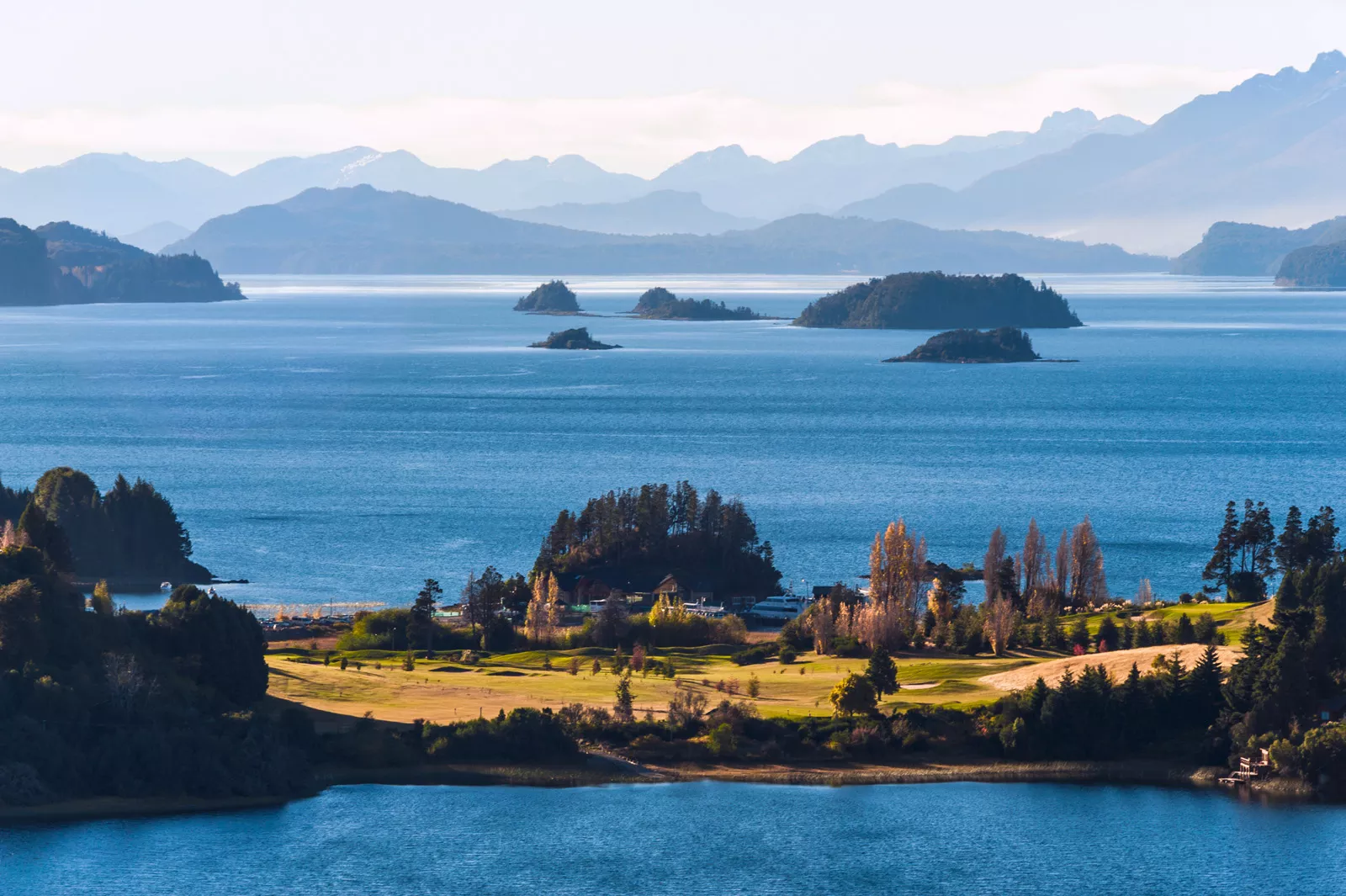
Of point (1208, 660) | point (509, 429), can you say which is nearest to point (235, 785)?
point (1208, 660)

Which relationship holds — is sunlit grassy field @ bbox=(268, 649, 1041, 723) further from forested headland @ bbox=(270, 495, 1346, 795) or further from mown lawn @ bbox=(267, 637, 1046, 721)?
forested headland @ bbox=(270, 495, 1346, 795)

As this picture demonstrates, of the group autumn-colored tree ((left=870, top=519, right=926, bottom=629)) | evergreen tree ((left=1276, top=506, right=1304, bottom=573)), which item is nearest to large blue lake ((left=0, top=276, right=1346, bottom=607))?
evergreen tree ((left=1276, top=506, right=1304, bottom=573))

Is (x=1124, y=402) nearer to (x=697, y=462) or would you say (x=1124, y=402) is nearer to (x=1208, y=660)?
(x=697, y=462)

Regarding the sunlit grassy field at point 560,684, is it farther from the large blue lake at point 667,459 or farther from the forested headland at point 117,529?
the forested headland at point 117,529

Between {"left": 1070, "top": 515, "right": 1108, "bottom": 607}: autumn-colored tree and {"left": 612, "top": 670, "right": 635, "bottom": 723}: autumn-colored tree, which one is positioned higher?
{"left": 1070, "top": 515, "right": 1108, "bottom": 607}: autumn-colored tree

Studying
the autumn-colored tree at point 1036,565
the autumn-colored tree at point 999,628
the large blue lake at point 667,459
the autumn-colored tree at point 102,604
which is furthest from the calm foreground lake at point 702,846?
the large blue lake at point 667,459

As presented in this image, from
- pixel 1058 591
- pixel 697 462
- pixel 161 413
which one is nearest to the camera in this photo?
pixel 1058 591

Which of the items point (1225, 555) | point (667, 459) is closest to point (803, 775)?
point (1225, 555)
